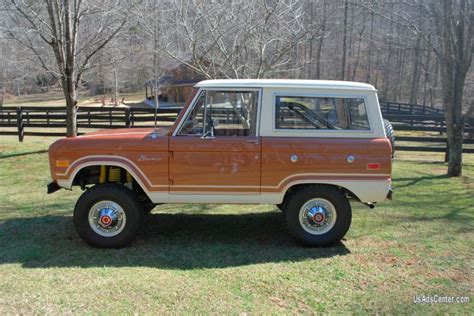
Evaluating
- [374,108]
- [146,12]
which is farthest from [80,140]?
[146,12]

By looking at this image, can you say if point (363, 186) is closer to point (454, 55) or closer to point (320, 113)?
point (320, 113)

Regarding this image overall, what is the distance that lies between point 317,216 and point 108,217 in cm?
239

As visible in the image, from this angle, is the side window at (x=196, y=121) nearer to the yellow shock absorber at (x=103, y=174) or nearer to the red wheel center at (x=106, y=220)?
the yellow shock absorber at (x=103, y=174)

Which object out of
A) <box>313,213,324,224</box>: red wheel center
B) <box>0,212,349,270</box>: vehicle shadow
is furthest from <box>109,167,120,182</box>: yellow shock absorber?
<box>313,213,324,224</box>: red wheel center

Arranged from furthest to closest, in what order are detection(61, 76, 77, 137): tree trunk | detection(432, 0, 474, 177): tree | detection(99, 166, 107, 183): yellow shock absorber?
detection(61, 76, 77, 137): tree trunk → detection(432, 0, 474, 177): tree → detection(99, 166, 107, 183): yellow shock absorber

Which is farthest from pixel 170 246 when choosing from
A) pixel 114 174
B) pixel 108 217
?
pixel 114 174

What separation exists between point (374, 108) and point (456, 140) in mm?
5815

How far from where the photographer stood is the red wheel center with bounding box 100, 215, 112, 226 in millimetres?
4648

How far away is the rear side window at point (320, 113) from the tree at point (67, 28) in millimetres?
6603

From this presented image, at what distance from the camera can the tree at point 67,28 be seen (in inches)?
380

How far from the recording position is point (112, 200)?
4.63m

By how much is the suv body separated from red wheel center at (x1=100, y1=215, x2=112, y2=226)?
0.04 ft

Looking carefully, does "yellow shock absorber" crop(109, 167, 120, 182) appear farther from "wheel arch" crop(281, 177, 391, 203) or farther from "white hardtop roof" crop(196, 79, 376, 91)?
"wheel arch" crop(281, 177, 391, 203)

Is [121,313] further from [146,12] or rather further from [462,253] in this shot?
[146,12]
